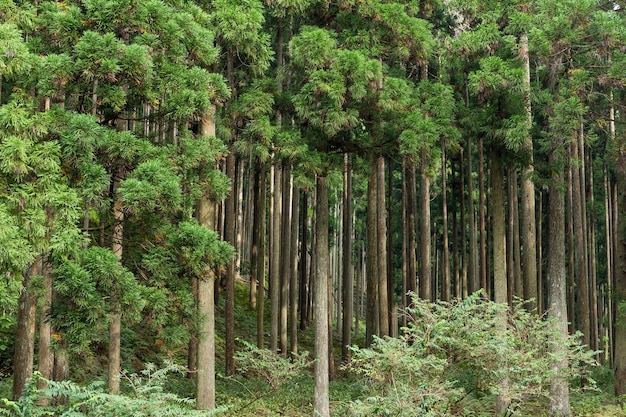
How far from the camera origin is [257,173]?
2102 centimetres

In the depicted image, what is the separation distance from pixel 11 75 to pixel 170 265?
377 centimetres

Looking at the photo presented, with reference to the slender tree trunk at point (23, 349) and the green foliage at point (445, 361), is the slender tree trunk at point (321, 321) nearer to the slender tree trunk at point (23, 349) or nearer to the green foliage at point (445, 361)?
Result: the green foliage at point (445, 361)

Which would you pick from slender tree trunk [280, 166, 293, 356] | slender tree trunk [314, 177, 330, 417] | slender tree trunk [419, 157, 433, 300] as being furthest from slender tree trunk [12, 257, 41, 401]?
slender tree trunk [419, 157, 433, 300]

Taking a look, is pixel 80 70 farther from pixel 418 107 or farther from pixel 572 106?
pixel 572 106

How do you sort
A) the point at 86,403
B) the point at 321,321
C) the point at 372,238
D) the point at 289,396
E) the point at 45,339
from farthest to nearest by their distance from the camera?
the point at 372,238, the point at 289,396, the point at 321,321, the point at 45,339, the point at 86,403

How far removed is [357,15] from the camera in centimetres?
1409

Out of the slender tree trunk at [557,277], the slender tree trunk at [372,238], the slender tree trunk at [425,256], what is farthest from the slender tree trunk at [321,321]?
the slender tree trunk at [557,277]

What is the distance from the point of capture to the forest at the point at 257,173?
354 inches

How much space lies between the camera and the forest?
29.5 ft

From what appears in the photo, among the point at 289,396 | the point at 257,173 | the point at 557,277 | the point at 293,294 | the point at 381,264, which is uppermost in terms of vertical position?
the point at 257,173

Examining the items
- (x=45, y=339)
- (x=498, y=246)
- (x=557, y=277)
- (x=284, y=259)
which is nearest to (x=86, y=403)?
(x=45, y=339)

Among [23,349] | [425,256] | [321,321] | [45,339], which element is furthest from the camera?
[425,256]

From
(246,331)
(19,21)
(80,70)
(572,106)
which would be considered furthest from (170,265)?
(246,331)

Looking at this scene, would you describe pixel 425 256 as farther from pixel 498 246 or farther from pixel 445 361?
pixel 445 361
